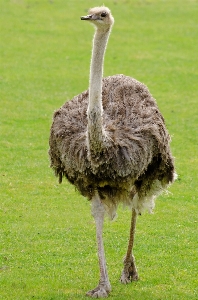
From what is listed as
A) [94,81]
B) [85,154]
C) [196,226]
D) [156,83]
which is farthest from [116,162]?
[156,83]

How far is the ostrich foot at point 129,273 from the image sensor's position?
8934 millimetres

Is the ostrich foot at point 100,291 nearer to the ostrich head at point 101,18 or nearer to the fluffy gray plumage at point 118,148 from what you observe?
the fluffy gray plumage at point 118,148

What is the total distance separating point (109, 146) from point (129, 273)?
70.3 inches

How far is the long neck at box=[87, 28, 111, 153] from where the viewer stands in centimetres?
772

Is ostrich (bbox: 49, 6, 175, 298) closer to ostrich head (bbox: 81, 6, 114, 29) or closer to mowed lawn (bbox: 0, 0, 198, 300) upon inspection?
ostrich head (bbox: 81, 6, 114, 29)

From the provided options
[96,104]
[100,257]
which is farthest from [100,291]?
[96,104]

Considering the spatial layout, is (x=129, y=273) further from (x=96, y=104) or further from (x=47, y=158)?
(x=47, y=158)

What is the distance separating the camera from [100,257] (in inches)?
324

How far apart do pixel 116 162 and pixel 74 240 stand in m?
2.61

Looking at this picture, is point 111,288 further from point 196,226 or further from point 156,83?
point 156,83

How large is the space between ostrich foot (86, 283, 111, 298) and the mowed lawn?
0.13 metres

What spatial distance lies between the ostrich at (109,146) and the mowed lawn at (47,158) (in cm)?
68

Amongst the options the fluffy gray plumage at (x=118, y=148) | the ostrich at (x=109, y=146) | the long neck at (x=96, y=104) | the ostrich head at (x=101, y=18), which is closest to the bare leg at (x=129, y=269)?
the ostrich at (x=109, y=146)

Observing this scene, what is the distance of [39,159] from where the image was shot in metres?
14.1
